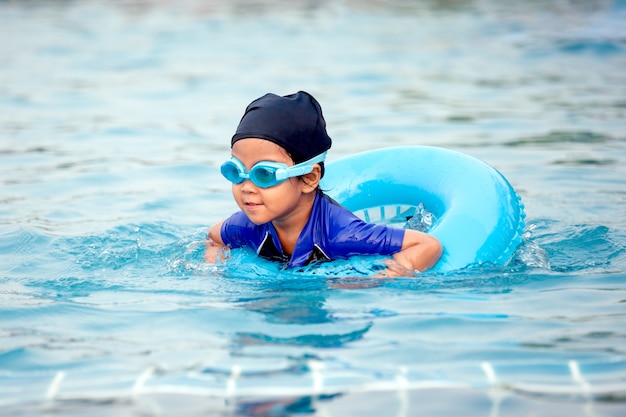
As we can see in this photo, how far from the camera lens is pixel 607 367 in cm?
360

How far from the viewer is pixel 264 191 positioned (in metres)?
4.45

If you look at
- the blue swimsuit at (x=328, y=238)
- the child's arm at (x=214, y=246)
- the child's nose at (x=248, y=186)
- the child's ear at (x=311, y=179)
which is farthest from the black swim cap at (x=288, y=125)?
the child's arm at (x=214, y=246)

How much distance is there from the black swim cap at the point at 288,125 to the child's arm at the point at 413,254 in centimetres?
61

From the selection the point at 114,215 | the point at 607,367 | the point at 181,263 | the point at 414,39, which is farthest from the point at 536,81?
the point at 607,367

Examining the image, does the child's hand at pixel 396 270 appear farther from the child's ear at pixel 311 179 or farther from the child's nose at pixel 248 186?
the child's nose at pixel 248 186

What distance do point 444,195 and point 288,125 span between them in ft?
3.84

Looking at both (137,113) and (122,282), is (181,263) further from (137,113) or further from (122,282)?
(137,113)

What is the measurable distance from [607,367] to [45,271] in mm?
3002

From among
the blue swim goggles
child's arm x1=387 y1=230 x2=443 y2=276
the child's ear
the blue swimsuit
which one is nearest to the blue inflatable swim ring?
child's arm x1=387 y1=230 x2=443 y2=276

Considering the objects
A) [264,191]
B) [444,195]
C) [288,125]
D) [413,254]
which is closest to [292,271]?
[264,191]

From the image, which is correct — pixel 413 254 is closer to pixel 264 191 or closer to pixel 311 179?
pixel 311 179

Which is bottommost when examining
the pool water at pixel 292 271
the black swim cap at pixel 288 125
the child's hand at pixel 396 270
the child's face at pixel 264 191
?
the pool water at pixel 292 271

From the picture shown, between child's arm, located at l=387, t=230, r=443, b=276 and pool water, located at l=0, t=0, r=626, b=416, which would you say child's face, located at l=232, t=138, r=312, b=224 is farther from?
child's arm, located at l=387, t=230, r=443, b=276

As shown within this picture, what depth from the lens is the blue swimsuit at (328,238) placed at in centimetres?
459
